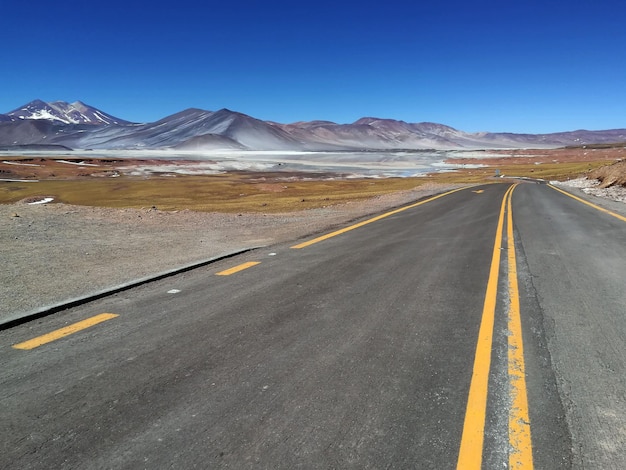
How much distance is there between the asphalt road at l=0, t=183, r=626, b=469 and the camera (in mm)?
2797

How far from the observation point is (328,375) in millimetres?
3732

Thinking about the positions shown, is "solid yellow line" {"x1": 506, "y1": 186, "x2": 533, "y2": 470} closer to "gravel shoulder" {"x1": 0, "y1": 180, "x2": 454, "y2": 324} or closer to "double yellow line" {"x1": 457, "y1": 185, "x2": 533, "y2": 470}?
"double yellow line" {"x1": 457, "y1": 185, "x2": 533, "y2": 470}

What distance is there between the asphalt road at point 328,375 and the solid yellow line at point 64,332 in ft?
0.12

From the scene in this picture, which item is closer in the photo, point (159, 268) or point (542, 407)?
point (542, 407)

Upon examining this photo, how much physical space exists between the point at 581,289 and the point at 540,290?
0.65 metres

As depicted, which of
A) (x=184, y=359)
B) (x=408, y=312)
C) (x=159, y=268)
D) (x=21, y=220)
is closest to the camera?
(x=184, y=359)

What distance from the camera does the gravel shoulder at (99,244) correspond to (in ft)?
20.4

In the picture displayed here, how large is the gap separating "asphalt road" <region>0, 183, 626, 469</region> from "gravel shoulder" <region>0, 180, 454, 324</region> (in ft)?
3.00

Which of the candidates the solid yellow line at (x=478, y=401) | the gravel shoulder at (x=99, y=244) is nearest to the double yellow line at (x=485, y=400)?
the solid yellow line at (x=478, y=401)

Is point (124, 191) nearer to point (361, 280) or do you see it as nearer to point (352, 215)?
point (352, 215)

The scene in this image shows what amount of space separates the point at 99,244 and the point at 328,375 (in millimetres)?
7852

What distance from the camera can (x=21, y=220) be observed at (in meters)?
12.4

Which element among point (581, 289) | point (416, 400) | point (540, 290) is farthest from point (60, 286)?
point (581, 289)

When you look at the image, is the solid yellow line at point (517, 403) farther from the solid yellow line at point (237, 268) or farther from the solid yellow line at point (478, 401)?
the solid yellow line at point (237, 268)
